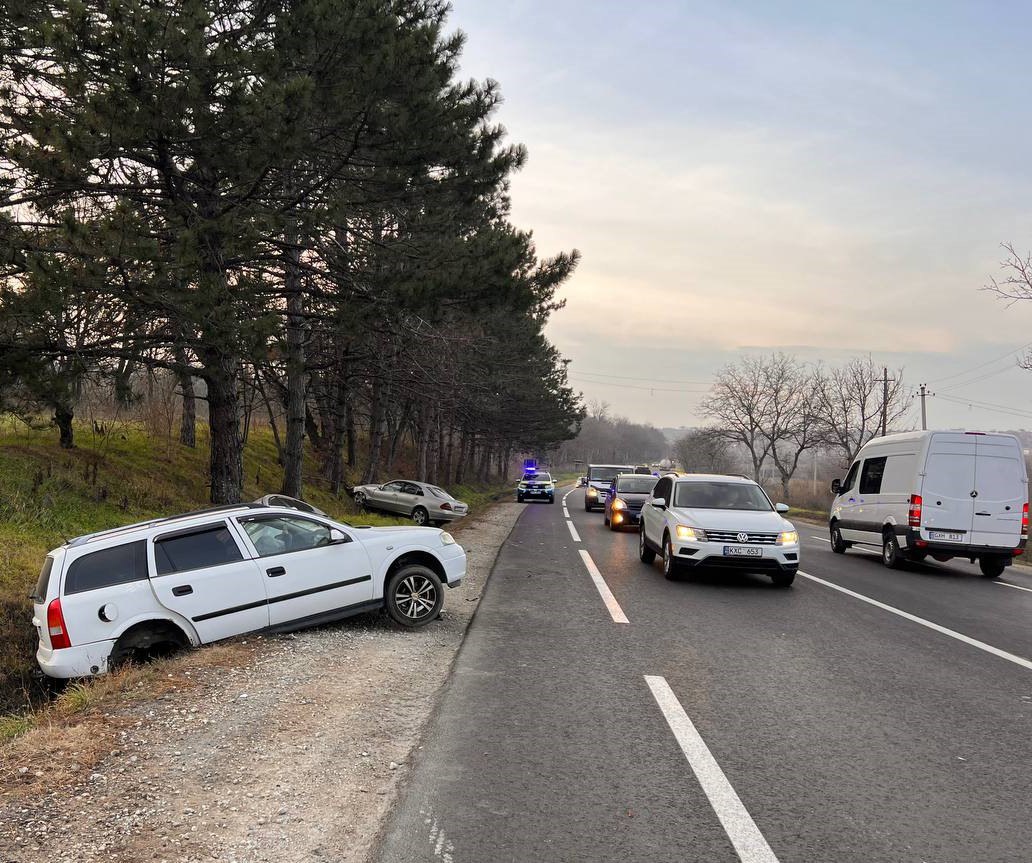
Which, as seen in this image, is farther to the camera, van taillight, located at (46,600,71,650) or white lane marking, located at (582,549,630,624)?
white lane marking, located at (582,549,630,624)

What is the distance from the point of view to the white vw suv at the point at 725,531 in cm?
1088

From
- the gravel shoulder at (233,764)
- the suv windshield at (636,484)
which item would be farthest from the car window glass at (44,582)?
the suv windshield at (636,484)

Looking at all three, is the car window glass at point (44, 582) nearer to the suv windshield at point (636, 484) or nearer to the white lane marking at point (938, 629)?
the white lane marking at point (938, 629)

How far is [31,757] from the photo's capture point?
4395 millimetres

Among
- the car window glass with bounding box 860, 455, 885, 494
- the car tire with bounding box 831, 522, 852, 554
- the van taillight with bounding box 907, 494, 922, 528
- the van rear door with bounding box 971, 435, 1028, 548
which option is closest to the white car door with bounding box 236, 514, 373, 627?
the van taillight with bounding box 907, 494, 922, 528

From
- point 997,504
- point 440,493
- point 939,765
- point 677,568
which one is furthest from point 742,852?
point 440,493

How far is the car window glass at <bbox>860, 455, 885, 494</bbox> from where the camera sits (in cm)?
1556

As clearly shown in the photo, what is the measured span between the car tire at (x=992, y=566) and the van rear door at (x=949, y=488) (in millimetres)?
940

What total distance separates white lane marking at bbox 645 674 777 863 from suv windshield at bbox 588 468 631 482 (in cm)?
2746

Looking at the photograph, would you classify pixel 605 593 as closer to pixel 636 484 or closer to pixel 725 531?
pixel 725 531

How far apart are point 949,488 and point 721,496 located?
15.5 feet

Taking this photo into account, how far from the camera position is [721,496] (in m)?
12.4

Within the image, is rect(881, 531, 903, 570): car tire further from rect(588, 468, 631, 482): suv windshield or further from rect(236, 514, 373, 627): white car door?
rect(588, 468, 631, 482): suv windshield

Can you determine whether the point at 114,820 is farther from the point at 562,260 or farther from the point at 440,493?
the point at 440,493
